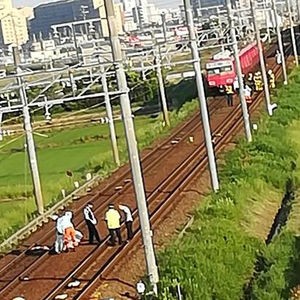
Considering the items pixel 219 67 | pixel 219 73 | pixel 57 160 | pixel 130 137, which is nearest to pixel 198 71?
pixel 130 137

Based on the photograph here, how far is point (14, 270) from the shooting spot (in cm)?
1620

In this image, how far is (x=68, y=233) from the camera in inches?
647

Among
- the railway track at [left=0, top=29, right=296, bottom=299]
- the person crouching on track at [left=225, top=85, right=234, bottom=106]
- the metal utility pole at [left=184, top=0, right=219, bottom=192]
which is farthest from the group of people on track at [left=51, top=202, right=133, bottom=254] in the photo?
the person crouching on track at [left=225, top=85, right=234, bottom=106]

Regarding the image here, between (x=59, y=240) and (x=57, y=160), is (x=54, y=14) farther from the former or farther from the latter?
(x=59, y=240)

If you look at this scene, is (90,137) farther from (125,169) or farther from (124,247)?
(124,247)

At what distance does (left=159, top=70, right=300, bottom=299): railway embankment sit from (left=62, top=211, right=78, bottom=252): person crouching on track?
2.25 meters

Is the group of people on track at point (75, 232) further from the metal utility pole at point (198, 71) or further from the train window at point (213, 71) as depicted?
Answer: the train window at point (213, 71)

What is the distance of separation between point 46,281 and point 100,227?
12.2 feet

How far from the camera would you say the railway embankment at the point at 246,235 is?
A: 1216 cm

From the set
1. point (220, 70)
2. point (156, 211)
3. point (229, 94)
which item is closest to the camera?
point (156, 211)

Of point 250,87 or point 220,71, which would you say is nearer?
point 250,87

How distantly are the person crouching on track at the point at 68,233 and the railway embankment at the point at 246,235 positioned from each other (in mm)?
2255

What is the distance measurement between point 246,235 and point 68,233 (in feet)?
11.9

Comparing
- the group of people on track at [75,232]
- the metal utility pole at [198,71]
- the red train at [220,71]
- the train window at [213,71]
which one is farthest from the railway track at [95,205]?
the train window at [213,71]
